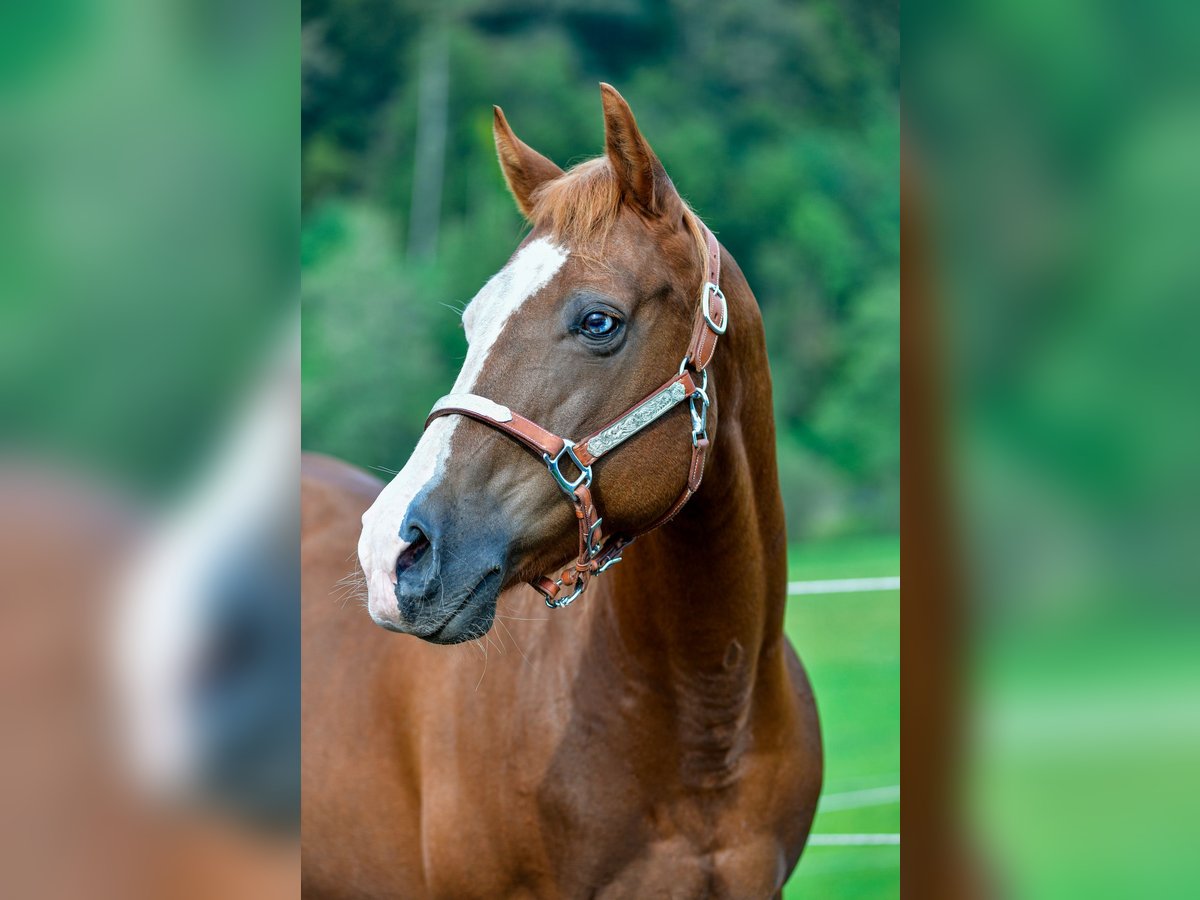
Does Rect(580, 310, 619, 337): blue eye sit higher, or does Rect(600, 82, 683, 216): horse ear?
Rect(600, 82, 683, 216): horse ear

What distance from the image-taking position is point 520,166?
1.69 m

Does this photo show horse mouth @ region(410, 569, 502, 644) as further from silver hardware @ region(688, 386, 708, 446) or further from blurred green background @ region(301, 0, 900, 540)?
blurred green background @ region(301, 0, 900, 540)

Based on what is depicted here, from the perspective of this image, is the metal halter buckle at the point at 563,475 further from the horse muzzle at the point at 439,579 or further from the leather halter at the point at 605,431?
the horse muzzle at the point at 439,579

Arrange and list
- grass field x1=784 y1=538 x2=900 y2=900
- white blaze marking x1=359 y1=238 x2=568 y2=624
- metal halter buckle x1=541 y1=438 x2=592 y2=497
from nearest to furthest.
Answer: white blaze marking x1=359 y1=238 x2=568 y2=624 < metal halter buckle x1=541 y1=438 x2=592 y2=497 < grass field x1=784 y1=538 x2=900 y2=900

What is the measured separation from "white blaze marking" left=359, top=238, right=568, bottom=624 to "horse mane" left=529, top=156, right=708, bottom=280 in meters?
0.03

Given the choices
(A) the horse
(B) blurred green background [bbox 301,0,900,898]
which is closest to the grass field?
(B) blurred green background [bbox 301,0,900,898]

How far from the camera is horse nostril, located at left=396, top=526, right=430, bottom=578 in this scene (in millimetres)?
1273

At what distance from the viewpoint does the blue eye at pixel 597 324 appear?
1411 mm

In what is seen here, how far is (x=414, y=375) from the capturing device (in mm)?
4012
